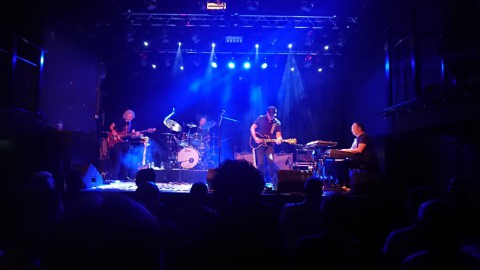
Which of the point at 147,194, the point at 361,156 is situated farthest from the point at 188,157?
the point at 147,194

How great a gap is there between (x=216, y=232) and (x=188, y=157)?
9676 mm

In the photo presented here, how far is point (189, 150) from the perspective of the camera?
1109 centimetres

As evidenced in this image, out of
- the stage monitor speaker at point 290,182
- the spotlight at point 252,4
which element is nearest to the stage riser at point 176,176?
the stage monitor speaker at point 290,182

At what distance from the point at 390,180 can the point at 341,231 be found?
5.70m

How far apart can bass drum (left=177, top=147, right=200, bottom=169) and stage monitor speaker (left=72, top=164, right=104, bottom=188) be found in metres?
3.71

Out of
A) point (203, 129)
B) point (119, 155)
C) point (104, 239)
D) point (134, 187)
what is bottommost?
point (134, 187)

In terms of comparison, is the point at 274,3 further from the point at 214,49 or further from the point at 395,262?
the point at 395,262

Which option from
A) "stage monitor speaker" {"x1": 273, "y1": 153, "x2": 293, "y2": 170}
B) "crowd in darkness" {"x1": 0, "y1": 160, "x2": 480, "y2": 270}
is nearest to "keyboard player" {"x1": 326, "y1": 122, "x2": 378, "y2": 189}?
"stage monitor speaker" {"x1": 273, "y1": 153, "x2": 293, "y2": 170}

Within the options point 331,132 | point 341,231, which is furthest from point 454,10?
point 331,132

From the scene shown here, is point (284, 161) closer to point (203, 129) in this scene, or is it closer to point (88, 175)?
point (203, 129)

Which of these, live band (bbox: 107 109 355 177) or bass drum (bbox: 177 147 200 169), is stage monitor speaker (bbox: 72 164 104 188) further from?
bass drum (bbox: 177 147 200 169)

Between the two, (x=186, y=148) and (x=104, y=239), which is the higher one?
(x=186, y=148)

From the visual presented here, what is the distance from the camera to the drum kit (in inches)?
436

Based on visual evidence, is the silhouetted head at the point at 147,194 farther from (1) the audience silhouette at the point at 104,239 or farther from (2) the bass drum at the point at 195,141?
(2) the bass drum at the point at 195,141
